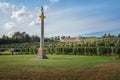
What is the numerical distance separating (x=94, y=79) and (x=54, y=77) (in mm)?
2138

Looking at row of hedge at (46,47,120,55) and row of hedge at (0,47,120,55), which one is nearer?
row of hedge at (46,47,120,55)

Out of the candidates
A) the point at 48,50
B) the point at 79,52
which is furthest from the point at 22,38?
the point at 79,52

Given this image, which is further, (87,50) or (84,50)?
(84,50)

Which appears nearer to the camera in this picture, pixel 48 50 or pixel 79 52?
pixel 79 52

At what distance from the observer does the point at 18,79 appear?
12680mm

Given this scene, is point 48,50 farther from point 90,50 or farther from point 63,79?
point 63,79

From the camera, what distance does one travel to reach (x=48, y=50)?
50719 millimetres

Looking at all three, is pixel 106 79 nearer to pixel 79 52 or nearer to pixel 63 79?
pixel 63 79

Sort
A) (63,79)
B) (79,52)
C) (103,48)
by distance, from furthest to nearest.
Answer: (79,52), (103,48), (63,79)

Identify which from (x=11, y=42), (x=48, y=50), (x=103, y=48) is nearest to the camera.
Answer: (x=103, y=48)

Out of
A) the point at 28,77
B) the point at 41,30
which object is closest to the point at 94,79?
the point at 28,77

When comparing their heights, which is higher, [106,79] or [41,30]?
[41,30]

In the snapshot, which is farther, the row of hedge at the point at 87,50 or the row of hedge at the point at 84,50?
the row of hedge at the point at 84,50

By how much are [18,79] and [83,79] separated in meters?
3.37
